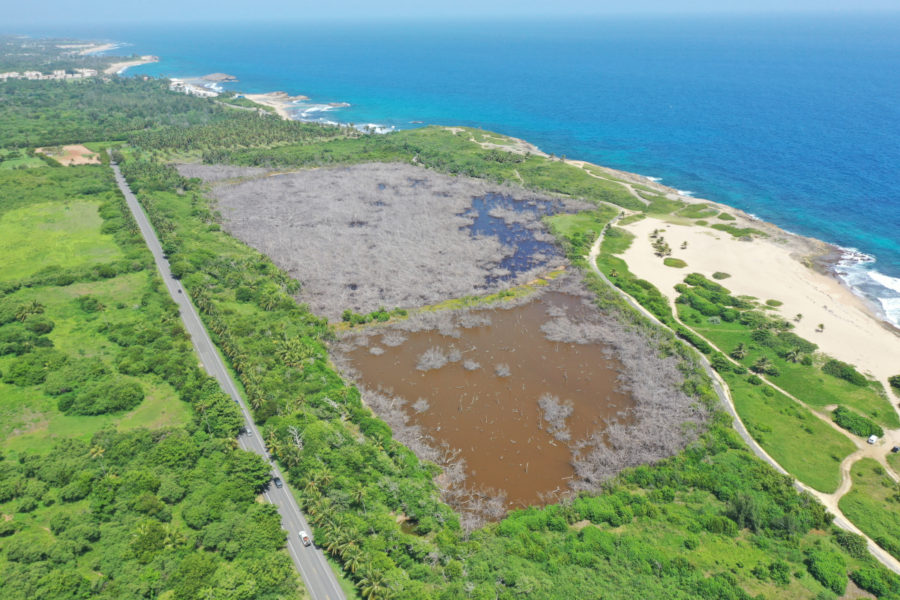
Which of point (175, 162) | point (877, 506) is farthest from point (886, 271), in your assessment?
point (175, 162)

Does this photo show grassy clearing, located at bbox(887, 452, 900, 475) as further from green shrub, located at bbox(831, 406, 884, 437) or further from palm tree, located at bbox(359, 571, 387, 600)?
palm tree, located at bbox(359, 571, 387, 600)

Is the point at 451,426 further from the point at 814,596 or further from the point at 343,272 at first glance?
the point at 343,272

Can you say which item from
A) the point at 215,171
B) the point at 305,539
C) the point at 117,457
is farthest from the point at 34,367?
the point at 215,171

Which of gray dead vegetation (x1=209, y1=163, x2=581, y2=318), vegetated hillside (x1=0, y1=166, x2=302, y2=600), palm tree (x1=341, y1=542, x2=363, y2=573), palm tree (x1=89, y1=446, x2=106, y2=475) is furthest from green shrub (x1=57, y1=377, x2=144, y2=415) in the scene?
palm tree (x1=341, y1=542, x2=363, y2=573)

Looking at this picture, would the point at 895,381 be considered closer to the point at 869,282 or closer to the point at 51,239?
the point at 869,282

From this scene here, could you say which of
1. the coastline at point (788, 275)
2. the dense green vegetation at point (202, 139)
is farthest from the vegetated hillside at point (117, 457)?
the dense green vegetation at point (202, 139)

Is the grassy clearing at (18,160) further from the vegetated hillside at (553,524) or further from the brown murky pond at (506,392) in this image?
the brown murky pond at (506,392)
